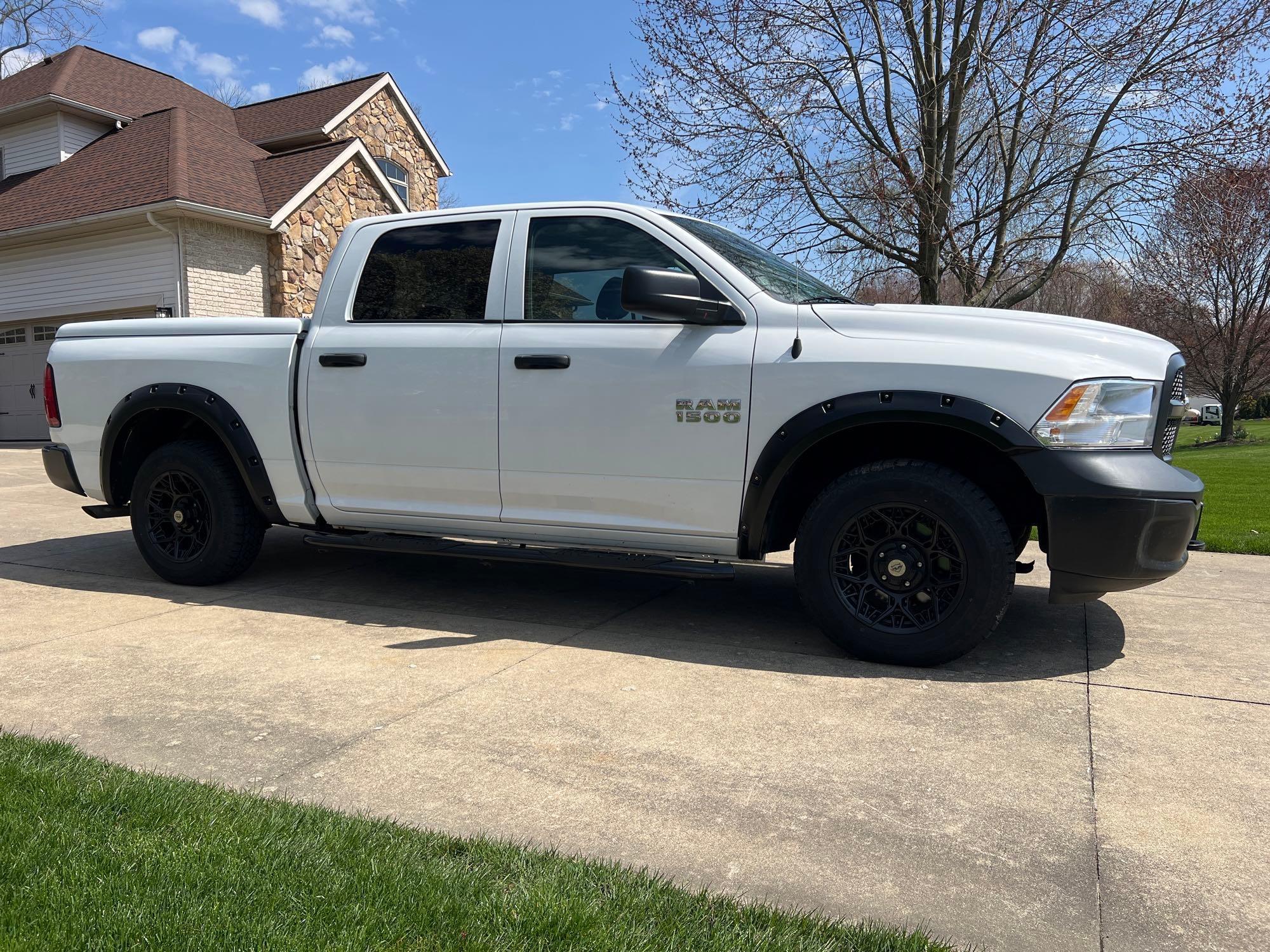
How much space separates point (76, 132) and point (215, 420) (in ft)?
65.3

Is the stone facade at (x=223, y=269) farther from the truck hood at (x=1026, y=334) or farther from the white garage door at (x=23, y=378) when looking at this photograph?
the truck hood at (x=1026, y=334)

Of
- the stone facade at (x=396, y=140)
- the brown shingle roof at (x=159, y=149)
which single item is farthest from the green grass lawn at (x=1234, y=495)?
the stone facade at (x=396, y=140)

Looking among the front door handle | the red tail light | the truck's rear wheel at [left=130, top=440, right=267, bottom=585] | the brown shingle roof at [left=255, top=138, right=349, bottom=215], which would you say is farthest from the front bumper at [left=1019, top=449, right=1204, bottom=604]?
the brown shingle roof at [left=255, top=138, right=349, bottom=215]

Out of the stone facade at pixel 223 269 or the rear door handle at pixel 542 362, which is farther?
the stone facade at pixel 223 269

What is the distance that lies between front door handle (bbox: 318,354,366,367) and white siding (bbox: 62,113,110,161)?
1988cm

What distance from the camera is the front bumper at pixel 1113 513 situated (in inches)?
151

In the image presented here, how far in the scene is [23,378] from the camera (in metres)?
20.5

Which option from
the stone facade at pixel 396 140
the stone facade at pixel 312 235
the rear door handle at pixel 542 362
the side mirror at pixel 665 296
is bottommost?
the rear door handle at pixel 542 362

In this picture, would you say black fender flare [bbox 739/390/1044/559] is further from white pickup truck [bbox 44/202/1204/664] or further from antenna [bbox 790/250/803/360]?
antenna [bbox 790/250/803/360]

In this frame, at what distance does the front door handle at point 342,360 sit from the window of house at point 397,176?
20515 mm

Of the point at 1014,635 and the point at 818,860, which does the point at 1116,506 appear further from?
the point at 818,860

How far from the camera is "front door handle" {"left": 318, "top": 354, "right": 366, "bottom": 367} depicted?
5141mm

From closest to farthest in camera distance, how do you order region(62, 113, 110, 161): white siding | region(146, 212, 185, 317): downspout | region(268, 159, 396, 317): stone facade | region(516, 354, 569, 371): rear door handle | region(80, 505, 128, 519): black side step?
region(516, 354, 569, 371): rear door handle < region(80, 505, 128, 519): black side step < region(146, 212, 185, 317): downspout < region(268, 159, 396, 317): stone facade < region(62, 113, 110, 161): white siding

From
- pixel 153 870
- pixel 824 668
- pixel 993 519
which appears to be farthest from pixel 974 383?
pixel 153 870
